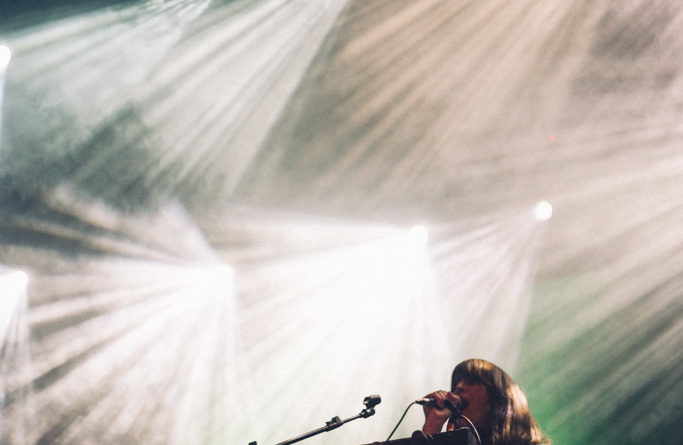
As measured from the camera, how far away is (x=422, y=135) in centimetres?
508

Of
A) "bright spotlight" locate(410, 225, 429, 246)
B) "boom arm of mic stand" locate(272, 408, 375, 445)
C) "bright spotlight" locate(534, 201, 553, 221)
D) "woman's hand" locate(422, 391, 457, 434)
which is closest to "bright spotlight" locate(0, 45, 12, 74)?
"bright spotlight" locate(410, 225, 429, 246)

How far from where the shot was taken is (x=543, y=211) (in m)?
A: 5.23

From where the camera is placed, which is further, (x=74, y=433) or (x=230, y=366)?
(x=230, y=366)

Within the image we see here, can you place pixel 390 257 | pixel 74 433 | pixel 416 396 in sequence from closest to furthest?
pixel 74 433, pixel 416 396, pixel 390 257

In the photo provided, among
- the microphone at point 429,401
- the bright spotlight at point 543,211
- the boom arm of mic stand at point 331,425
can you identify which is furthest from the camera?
the bright spotlight at point 543,211

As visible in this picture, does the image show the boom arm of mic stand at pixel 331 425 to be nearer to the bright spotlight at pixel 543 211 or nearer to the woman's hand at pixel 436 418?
the woman's hand at pixel 436 418

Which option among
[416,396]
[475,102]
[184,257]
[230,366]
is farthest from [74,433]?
[475,102]

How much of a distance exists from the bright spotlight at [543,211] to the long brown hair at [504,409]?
299 centimetres

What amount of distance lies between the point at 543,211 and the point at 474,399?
3187mm

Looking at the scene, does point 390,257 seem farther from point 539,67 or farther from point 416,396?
point 539,67

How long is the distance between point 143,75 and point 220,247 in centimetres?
182

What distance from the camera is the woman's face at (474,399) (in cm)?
252

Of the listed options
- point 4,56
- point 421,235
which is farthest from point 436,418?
point 4,56

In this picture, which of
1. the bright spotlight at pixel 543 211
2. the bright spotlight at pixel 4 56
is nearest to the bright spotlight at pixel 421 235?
the bright spotlight at pixel 543 211
